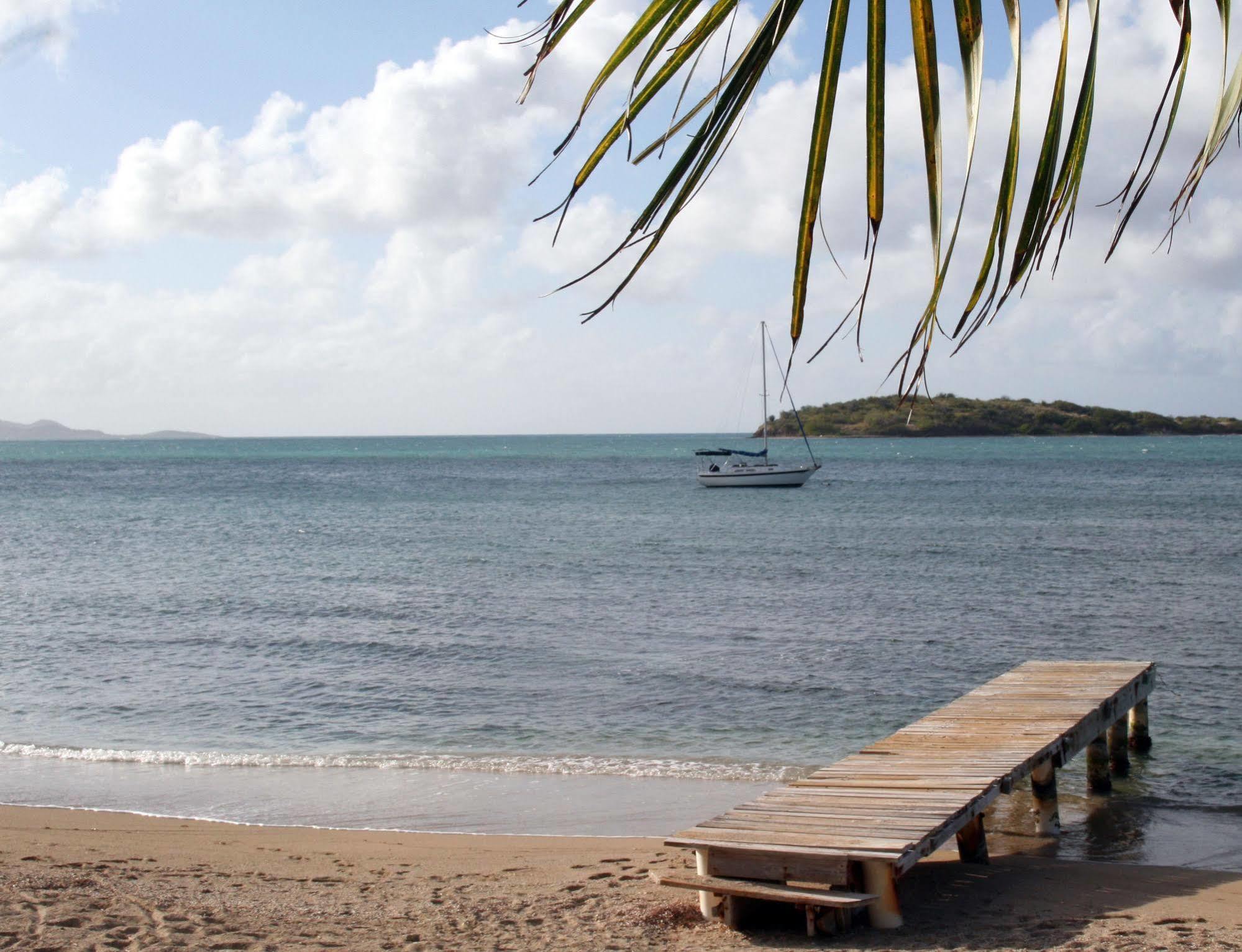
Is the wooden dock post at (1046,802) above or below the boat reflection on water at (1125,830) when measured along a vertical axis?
above

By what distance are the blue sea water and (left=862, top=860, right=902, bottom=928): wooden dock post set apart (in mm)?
3344

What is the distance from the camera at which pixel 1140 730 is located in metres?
12.4

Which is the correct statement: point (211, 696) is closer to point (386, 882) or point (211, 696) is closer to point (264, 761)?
point (264, 761)

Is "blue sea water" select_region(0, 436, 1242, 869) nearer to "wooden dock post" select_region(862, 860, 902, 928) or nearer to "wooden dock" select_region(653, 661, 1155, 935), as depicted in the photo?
"wooden dock" select_region(653, 661, 1155, 935)

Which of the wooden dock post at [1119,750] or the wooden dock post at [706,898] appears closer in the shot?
the wooden dock post at [706,898]

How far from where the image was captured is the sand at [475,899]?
21.9 feet

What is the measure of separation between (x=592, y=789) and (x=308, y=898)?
4.02m

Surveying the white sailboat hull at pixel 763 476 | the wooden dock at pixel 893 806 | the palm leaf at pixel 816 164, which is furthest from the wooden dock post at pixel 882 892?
the white sailboat hull at pixel 763 476

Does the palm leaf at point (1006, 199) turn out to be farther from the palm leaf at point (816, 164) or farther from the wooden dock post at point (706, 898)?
the wooden dock post at point (706, 898)

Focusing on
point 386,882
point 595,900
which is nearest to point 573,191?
point 595,900

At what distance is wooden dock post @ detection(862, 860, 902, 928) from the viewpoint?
645 centimetres

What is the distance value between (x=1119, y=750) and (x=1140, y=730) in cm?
80

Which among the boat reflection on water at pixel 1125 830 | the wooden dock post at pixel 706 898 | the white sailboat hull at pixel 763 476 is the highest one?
the white sailboat hull at pixel 763 476

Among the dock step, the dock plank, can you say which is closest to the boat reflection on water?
the dock plank
